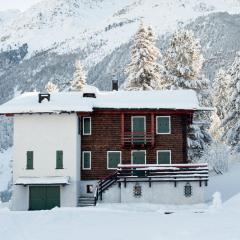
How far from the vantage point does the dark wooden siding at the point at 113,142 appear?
41625 millimetres

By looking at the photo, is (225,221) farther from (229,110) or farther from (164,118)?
(229,110)

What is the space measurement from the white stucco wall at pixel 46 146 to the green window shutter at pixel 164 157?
6165 mm

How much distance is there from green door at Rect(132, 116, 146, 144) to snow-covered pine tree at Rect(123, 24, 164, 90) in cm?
949

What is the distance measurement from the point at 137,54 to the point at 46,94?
1277 centimetres

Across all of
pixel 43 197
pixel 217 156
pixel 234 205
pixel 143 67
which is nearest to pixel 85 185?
pixel 43 197

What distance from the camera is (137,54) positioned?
51.4m

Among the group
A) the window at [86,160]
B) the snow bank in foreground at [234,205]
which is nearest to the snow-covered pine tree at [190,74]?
the window at [86,160]

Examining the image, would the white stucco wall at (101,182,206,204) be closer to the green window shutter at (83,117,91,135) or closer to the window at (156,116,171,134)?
the window at (156,116,171,134)

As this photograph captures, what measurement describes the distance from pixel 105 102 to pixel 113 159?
4.30m

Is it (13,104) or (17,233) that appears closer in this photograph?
(17,233)

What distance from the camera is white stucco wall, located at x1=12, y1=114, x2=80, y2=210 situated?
40.5 metres

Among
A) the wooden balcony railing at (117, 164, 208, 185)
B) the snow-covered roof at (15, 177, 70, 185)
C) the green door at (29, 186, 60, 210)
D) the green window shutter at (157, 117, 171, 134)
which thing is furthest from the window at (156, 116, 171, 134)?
the green door at (29, 186, 60, 210)

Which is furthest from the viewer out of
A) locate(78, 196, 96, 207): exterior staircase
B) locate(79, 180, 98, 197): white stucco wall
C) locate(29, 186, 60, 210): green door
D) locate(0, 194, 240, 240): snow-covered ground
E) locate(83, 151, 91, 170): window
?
locate(83, 151, 91, 170): window

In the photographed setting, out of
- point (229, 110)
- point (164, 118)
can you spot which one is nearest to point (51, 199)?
point (164, 118)
